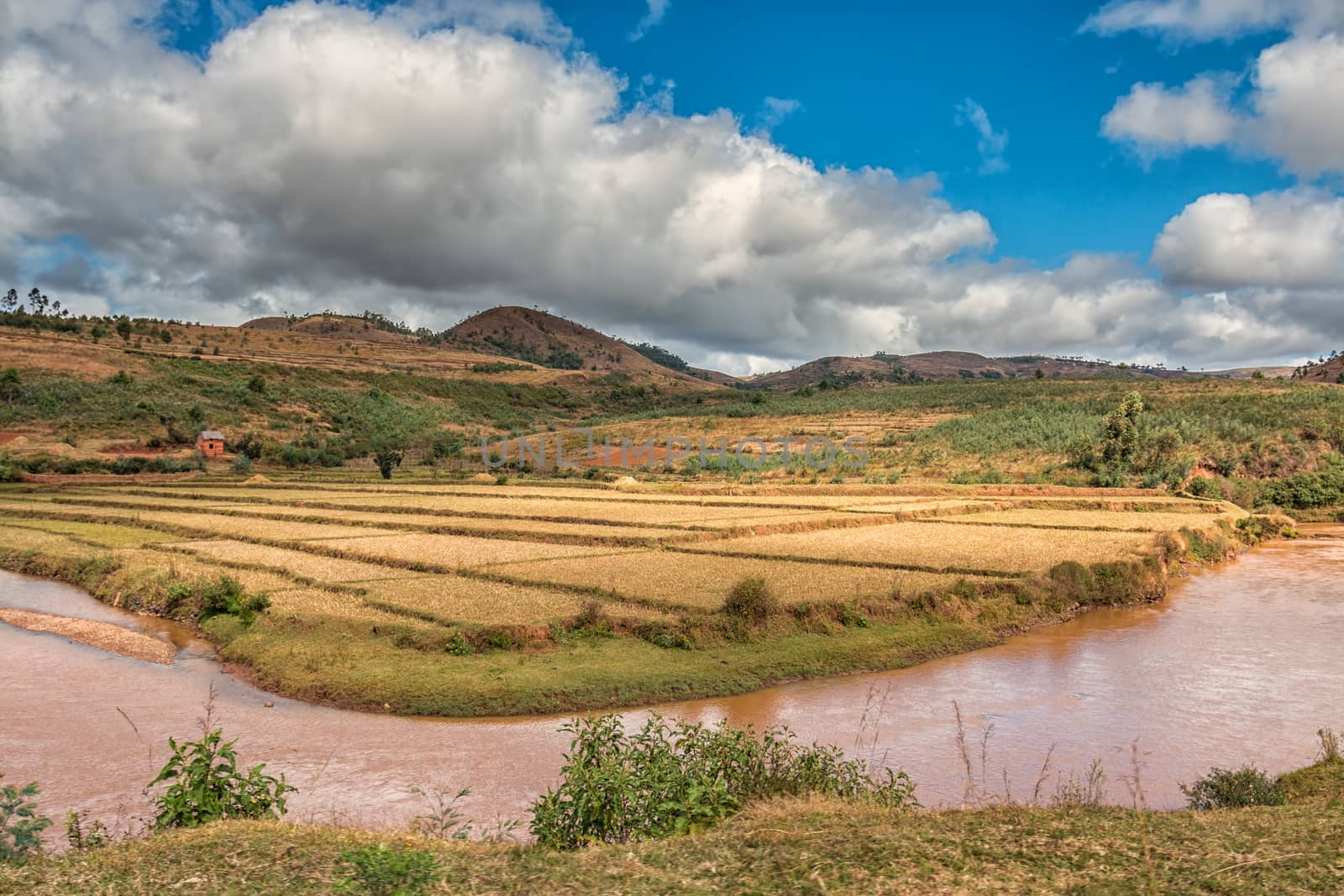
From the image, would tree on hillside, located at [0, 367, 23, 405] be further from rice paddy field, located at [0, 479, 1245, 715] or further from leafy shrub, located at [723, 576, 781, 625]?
leafy shrub, located at [723, 576, 781, 625]

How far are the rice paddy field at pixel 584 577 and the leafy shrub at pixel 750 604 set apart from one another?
58mm

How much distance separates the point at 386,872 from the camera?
605 cm

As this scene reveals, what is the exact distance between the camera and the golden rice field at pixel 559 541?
20.5 meters

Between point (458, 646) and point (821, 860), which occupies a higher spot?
point (821, 860)

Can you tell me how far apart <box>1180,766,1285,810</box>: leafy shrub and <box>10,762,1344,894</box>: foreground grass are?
200cm

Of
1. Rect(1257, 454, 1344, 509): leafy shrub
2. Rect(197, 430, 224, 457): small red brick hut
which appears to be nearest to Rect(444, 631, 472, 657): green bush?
Rect(1257, 454, 1344, 509): leafy shrub

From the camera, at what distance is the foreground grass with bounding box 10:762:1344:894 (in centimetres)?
600

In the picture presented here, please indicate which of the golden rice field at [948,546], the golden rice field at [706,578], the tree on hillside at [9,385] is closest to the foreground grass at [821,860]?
the golden rice field at [706,578]

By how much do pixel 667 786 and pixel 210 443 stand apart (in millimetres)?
67235

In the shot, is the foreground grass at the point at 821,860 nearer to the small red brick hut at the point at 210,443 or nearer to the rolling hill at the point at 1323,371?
the small red brick hut at the point at 210,443

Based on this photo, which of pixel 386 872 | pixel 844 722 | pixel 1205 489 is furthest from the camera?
pixel 1205 489

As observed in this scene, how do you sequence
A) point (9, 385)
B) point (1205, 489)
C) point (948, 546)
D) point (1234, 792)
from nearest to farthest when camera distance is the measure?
point (1234, 792)
point (948, 546)
point (1205, 489)
point (9, 385)

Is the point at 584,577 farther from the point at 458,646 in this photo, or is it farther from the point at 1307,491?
the point at 1307,491

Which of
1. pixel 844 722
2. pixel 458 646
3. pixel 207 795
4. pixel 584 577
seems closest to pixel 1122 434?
pixel 584 577
